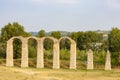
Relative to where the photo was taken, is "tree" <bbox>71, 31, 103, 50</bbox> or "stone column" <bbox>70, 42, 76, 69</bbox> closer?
"stone column" <bbox>70, 42, 76, 69</bbox>

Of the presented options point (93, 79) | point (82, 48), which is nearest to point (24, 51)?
point (93, 79)

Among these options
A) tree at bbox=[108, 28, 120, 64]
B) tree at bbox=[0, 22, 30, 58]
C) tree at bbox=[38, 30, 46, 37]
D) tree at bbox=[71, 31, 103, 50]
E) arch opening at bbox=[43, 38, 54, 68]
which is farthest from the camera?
tree at bbox=[38, 30, 46, 37]

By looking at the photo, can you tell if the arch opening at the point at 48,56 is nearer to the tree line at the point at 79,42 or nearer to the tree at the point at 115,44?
the tree line at the point at 79,42

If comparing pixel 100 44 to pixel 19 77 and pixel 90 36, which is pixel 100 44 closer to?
pixel 90 36

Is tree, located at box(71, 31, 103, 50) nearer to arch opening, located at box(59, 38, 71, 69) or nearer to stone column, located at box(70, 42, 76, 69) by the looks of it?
arch opening, located at box(59, 38, 71, 69)

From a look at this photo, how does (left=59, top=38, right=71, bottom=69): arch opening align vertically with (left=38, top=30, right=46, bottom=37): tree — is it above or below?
below

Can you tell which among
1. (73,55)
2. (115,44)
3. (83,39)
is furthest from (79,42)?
(73,55)

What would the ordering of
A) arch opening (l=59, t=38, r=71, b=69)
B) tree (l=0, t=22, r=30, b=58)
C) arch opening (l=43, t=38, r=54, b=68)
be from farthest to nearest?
tree (l=0, t=22, r=30, b=58) → arch opening (l=59, t=38, r=71, b=69) → arch opening (l=43, t=38, r=54, b=68)

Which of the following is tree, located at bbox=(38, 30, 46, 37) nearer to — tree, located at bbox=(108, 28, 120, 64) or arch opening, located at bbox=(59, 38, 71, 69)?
arch opening, located at bbox=(59, 38, 71, 69)

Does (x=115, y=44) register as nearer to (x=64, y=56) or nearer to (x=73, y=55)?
(x=64, y=56)

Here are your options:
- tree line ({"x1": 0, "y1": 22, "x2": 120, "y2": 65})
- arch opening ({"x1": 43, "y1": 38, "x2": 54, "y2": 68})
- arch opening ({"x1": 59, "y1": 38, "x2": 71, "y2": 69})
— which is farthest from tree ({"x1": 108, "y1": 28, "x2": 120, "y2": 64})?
arch opening ({"x1": 43, "y1": 38, "x2": 54, "y2": 68})

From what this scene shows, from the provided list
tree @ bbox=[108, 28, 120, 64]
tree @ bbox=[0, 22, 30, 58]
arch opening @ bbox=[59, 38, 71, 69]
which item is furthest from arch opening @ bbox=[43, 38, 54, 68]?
tree @ bbox=[108, 28, 120, 64]

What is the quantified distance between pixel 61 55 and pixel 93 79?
24.9 metres

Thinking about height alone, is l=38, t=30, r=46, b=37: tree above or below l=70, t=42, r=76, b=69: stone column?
above
